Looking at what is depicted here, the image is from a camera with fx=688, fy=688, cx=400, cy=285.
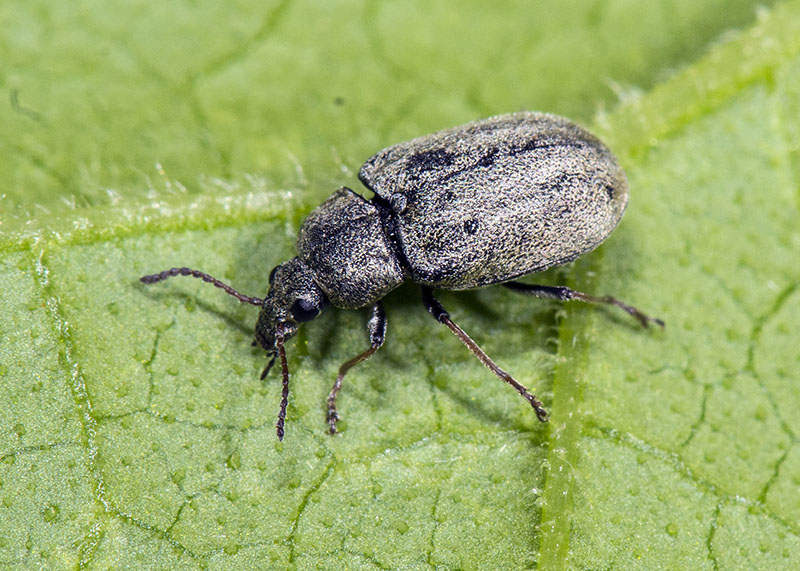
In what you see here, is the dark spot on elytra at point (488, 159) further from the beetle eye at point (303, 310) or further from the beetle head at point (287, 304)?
the beetle eye at point (303, 310)

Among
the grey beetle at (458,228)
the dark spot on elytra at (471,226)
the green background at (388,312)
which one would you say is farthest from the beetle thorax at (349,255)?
the dark spot on elytra at (471,226)

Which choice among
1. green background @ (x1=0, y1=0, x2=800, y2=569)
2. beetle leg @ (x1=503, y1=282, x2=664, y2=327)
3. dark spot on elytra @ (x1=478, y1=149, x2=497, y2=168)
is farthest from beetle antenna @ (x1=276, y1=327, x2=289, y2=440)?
dark spot on elytra @ (x1=478, y1=149, x2=497, y2=168)

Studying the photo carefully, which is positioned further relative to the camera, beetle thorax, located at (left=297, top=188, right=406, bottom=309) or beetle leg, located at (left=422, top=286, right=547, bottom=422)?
beetle thorax, located at (left=297, top=188, right=406, bottom=309)

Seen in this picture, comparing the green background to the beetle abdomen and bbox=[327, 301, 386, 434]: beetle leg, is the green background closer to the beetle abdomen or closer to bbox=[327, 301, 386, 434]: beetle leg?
bbox=[327, 301, 386, 434]: beetle leg

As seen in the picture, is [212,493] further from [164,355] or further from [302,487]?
[164,355]

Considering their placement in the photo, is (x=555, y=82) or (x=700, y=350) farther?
(x=555, y=82)

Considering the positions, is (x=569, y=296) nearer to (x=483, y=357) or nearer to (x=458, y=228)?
(x=483, y=357)

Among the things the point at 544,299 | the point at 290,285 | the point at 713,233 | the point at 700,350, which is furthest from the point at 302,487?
the point at 713,233
